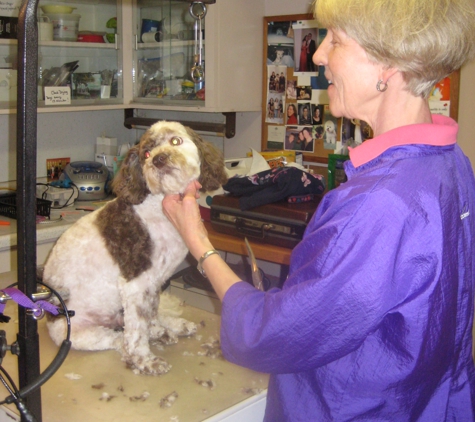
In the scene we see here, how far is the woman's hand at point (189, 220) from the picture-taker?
964mm

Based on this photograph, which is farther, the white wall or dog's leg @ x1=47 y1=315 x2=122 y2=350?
the white wall

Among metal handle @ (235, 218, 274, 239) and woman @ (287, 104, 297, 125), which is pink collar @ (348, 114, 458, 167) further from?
woman @ (287, 104, 297, 125)

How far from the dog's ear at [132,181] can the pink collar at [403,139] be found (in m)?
0.54

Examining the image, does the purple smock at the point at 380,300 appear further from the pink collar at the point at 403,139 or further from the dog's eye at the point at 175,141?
the dog's eye at the point at 175,141

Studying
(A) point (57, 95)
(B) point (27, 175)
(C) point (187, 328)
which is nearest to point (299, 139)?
(A) point (57, 95)

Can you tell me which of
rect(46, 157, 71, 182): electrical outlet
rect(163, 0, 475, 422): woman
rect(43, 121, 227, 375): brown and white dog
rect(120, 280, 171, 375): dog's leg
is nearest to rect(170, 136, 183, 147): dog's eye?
rect(43, 121, 227, 375): brown and white dog

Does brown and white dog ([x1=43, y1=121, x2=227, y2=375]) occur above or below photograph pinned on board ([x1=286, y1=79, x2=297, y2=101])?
below

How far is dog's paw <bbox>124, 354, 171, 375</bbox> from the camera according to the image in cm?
121

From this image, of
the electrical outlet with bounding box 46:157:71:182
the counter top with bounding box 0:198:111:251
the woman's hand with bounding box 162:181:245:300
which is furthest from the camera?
the electrical outlet with bounding box 46:157:71:182

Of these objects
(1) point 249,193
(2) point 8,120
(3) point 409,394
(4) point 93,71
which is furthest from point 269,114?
(3) point 409,394

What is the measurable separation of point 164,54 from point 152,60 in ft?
0.28

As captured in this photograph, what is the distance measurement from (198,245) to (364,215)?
335mm

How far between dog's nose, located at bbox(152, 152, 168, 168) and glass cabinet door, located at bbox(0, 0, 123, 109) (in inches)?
64.3

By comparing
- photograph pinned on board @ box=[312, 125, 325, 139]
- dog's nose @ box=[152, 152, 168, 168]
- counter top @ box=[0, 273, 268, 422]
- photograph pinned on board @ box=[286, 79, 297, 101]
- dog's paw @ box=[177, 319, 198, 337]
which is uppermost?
photograph pinned on board @ box=[286, 79, 297, 101]
